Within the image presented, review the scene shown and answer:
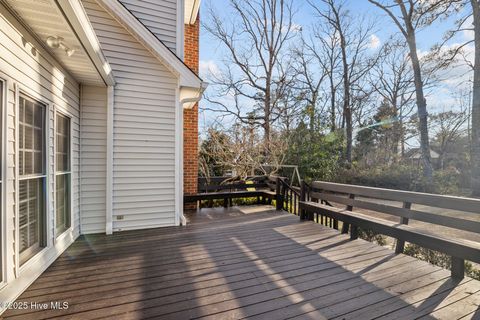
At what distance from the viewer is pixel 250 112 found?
15.0 meters

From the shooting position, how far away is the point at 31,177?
101 inches

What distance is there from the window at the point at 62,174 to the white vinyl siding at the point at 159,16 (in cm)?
234

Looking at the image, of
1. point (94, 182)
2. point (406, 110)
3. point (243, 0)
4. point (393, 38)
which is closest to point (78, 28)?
point (94, 182)

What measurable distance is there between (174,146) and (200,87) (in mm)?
1179

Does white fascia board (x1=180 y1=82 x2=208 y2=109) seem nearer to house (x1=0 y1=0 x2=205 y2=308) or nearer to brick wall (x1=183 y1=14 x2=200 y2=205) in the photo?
house (x1=0 y1=0 x2=205 y2=308)

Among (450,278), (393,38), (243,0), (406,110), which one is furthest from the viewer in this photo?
(406,110)

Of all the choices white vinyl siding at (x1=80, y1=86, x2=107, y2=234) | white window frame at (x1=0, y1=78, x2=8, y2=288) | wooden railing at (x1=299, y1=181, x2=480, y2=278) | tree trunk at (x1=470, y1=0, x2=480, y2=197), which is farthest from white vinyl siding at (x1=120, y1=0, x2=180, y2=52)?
tree trunk at (x1=470, y1=0, x2=480, y2=197)

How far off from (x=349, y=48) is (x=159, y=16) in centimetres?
1565

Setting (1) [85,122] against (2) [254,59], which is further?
Answer: (2) [254,59]

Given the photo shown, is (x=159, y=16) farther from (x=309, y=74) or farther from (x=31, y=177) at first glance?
(x=309, y=74)

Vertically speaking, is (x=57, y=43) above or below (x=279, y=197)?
above

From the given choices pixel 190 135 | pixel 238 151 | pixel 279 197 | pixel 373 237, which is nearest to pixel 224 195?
pixel 279 197

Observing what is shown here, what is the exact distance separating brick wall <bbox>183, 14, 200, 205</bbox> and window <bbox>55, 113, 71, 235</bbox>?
8.89 feet

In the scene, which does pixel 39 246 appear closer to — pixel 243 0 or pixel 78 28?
pixel 78 28
